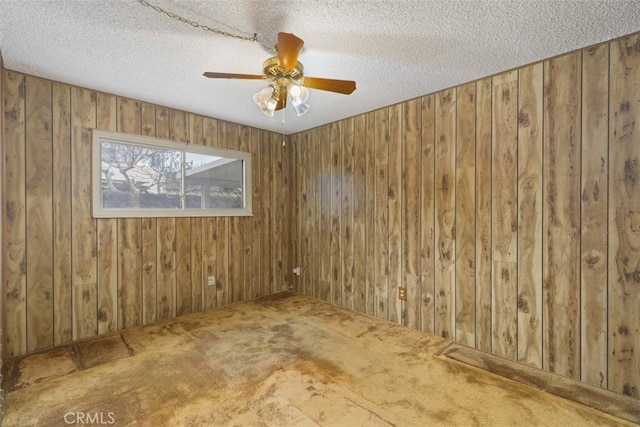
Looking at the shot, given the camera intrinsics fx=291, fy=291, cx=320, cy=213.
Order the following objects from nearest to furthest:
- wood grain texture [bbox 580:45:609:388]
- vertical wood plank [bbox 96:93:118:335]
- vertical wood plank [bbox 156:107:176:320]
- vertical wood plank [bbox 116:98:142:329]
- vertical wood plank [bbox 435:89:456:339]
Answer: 1. wood grain texture [bbox 580:45:609:388]
2. vertical wood plank [bbox 435:89:456:339]
3. vertical wood plank [bbox 96:93:118:335]
4. vertical wood plank [bbox 116:98:142:329]
5. vertical wood plank [bbox 156:107:176:320]

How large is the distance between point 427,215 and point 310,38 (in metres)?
1.88

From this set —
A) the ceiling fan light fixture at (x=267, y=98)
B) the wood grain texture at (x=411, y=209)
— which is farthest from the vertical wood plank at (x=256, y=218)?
the ceiling fan light fixture at (x=267, y=98)

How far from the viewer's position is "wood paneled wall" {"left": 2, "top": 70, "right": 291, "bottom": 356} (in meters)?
2.41

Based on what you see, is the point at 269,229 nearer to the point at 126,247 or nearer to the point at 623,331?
the point at 126,247

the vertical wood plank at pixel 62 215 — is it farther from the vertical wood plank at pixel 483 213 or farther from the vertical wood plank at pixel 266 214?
the vertical wood plank at pixel 483 213

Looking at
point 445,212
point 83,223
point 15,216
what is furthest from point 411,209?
point 15,216

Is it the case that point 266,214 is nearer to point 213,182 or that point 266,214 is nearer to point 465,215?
point 213,182

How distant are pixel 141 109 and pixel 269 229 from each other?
6.78 ft

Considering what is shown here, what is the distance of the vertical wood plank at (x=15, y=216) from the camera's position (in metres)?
2.35

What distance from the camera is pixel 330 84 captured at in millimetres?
1830

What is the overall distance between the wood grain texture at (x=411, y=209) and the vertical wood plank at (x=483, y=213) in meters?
0.54

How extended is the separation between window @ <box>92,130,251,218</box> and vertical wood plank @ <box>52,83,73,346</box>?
207 mm

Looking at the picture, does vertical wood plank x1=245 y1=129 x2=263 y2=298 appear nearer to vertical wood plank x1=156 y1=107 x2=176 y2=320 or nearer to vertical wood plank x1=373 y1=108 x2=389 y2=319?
vertical wood plank x1=156 y1=107 x2=176 y2=320

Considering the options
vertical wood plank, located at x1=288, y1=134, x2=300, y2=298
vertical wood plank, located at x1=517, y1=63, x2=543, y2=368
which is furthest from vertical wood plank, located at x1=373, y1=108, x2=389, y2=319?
vertical wood plank, located at x1=288, y1=134, x2=300, y2=298
